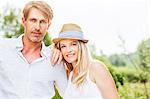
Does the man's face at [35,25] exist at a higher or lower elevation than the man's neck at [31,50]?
higher

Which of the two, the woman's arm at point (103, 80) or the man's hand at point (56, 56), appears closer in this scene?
the woman's arm at point (103, 80)

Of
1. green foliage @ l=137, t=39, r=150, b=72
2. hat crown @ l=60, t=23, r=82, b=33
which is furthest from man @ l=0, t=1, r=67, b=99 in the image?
green foliage @ l=137, t=39, r=150, b=72

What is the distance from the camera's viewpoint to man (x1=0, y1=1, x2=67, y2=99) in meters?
4.00

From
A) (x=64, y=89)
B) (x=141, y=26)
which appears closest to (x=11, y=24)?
(x=141, y=26)

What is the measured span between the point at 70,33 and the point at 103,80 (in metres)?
0.46

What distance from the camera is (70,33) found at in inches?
155

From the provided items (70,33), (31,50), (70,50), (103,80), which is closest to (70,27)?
(70,33)

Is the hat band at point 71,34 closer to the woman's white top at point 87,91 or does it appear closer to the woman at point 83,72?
the woman at point 83,72

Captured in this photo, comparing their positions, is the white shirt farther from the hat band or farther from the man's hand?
the hat band

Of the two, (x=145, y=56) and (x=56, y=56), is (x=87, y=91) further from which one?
(x=145, y=56)

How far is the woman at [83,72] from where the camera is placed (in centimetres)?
383

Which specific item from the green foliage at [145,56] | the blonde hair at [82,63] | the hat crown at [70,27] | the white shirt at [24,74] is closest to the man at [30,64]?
the white shirt at [24,74]

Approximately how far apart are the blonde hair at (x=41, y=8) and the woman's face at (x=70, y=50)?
0.96 ft

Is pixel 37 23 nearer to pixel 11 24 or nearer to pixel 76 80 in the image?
pixel 76 80
